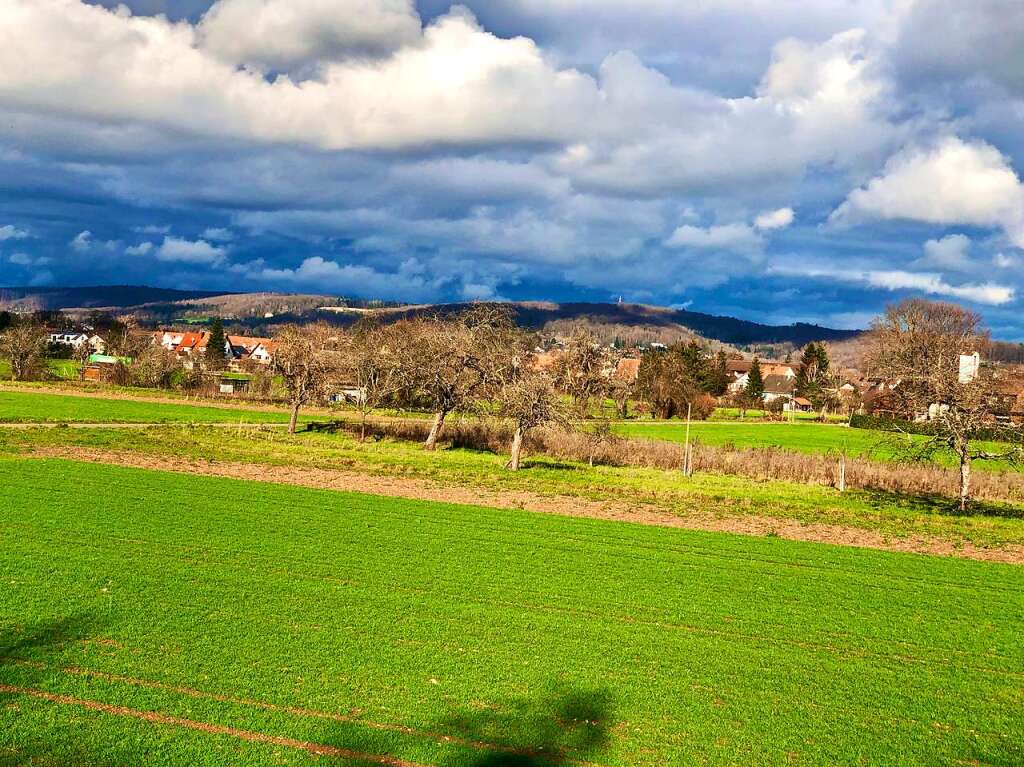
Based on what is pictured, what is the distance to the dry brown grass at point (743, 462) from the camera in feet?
125

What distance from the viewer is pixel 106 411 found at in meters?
58.0

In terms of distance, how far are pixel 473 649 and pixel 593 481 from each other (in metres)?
23.6

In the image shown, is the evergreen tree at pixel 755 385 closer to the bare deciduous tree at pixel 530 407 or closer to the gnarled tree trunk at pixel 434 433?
the gnarled tree trunk at pixel 434 433

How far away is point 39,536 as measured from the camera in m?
18.5

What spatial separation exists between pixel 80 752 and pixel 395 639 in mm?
5070

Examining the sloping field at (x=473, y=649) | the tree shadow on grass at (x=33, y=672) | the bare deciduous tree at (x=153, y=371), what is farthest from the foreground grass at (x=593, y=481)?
the bare deciduous tree at (x=153, y=371)

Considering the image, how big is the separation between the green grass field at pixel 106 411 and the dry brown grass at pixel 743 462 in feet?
49.0

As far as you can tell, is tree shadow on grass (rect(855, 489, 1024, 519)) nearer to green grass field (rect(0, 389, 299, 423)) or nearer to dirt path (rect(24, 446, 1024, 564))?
dirt path (rect(24, 446, 1024, 564))

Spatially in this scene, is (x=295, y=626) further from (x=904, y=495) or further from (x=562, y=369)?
(x=562, y=369)

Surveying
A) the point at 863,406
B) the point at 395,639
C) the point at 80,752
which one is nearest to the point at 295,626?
the point at 395,639

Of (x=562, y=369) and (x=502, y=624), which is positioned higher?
(x=562, y=369)

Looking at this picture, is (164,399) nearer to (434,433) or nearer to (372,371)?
(372,371)

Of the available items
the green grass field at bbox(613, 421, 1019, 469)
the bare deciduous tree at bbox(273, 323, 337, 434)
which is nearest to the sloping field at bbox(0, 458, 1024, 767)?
the bare deciduous tree at bbox(273, 323, 337, 434)

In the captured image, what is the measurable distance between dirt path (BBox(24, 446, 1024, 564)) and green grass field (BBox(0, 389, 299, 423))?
18062mm
